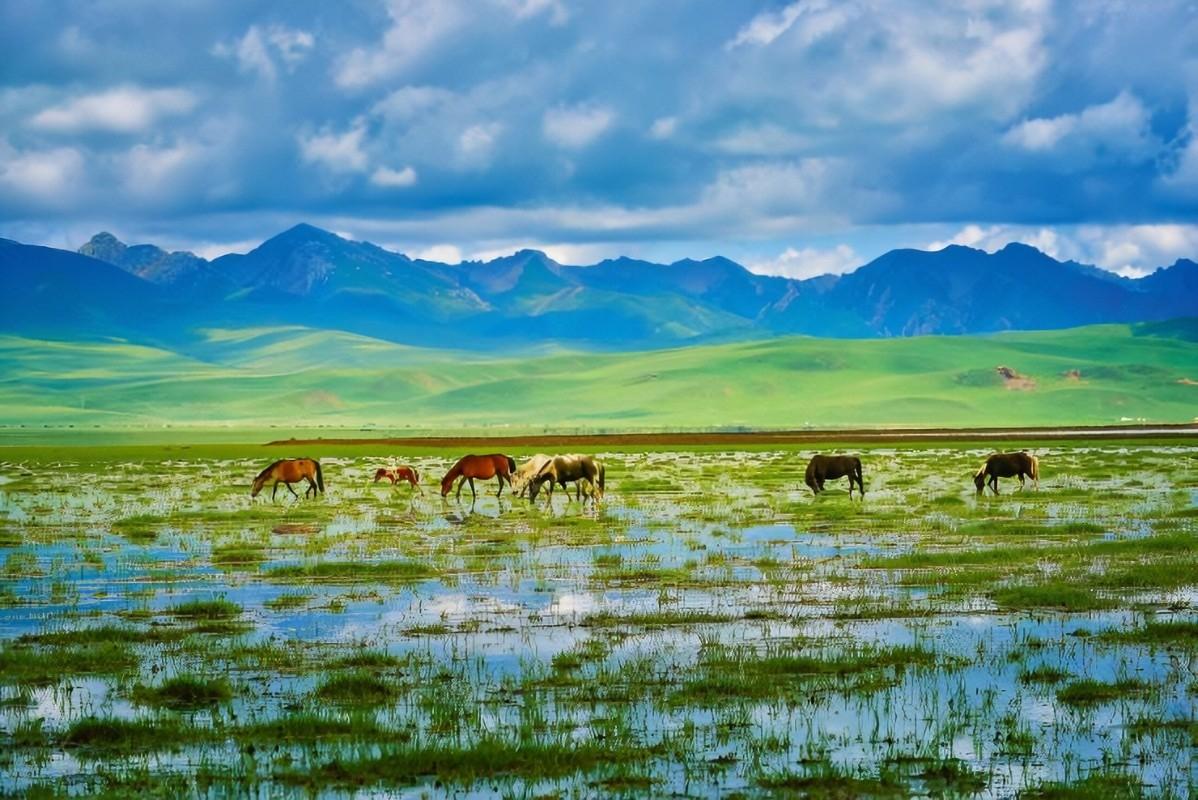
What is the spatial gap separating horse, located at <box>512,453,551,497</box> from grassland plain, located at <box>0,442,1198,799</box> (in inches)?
268

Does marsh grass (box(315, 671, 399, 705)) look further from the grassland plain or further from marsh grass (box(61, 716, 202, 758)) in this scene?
marsh grass (box(61, 716, 202, 758))

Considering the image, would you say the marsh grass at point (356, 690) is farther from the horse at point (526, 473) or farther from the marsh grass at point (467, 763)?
the horse at point (526, 473)

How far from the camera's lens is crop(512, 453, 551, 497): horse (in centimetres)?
3931

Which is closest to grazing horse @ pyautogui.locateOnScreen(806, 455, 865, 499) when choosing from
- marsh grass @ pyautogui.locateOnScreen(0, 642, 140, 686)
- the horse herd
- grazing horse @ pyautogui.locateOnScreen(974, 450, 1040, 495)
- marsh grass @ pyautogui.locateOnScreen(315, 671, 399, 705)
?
the horse herd

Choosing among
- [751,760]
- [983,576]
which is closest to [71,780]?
[751,760]

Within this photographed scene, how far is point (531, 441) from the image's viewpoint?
107 meters

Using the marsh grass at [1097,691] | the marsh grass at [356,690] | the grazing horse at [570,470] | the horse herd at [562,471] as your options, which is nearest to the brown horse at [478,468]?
the horse herd at [562,471]

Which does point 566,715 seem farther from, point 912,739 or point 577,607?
point 577,607

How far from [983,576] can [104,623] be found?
11820 millimetres

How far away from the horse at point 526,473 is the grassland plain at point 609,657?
6795mm

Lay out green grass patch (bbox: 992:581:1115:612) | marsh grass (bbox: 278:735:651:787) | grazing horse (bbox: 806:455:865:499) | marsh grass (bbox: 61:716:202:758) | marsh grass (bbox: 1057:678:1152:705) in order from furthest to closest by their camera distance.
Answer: grazing horse (bbox: 806:455:865:499)
green grass patch (bbox: 992:581:1115:612)
marsh grass (bbox: 1057:678:1152:705)
marsh grass (bbox: 61:716:202:758)
marsh grass (bbox: 278:735:651:787)

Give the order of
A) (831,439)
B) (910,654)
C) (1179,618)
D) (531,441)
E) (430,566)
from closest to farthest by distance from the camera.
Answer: (910,654), (1179,618), (430,566), (831,439), (531,441)

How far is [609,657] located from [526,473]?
2448 cm

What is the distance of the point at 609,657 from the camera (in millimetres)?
15586
